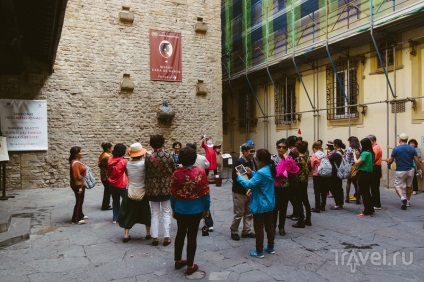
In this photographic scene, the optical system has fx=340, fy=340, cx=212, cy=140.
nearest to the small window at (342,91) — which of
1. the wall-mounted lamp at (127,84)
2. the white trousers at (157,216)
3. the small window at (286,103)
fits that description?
the small window at (286,103)

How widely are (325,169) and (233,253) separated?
9.74 feet

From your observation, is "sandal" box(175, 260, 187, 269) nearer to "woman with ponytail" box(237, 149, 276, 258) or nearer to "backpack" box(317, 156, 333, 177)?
"woman with ponytail" box(237, 149, 276, 258)

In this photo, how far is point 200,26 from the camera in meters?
13.3

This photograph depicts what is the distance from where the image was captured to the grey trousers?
519cm

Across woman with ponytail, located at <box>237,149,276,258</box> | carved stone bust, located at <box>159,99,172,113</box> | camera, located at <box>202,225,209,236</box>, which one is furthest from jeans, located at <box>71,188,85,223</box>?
carved stone bust, located at <box>159,99,172,113</box>

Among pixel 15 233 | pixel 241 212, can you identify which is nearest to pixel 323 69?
pixel 241 212

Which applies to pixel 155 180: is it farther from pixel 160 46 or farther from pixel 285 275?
pixel 160 46

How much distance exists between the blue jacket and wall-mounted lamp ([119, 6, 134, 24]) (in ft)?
31.9

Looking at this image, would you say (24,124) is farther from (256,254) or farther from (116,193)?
(256,254)

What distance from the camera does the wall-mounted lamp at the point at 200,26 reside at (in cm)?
1327

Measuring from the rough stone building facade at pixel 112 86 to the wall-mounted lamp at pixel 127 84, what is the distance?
139 millimetres

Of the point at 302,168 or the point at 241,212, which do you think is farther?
the point at 302,168


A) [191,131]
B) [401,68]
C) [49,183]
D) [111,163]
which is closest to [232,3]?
[191,131]

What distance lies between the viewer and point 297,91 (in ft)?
46.3
